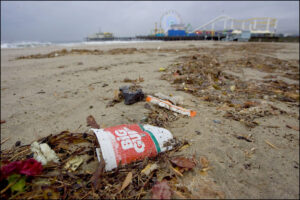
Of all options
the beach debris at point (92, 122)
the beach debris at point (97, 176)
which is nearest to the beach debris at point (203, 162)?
the beach debris at point (97, 176)

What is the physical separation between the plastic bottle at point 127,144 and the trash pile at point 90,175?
0.01 m

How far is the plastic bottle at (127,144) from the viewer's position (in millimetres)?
1006

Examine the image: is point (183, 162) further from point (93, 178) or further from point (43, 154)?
point (43, 154)

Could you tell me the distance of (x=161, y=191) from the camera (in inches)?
34.4

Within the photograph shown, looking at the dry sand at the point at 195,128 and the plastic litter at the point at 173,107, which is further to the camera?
the plastic litter at the point at 173,107

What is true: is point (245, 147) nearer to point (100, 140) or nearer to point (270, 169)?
point (270, 169)

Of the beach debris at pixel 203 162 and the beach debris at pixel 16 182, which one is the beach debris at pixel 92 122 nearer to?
the beach debris at pixel 16 182

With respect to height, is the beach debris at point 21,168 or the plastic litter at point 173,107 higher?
the plastic litter at point 173,107

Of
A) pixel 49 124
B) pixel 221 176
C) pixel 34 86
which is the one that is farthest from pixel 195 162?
pixel 34 86

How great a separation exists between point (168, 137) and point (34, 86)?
371 centimetres

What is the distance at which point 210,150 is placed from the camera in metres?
1.26

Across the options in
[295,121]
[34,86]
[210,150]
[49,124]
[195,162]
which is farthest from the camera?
[34,86]

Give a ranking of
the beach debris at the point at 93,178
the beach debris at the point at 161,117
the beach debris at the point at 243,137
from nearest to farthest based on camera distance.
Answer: the beach debris at the point at 93,178
the beach debris at the point at 243,137
the beach debris at the point at 161,117

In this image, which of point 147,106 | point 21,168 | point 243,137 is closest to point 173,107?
point 147,106
